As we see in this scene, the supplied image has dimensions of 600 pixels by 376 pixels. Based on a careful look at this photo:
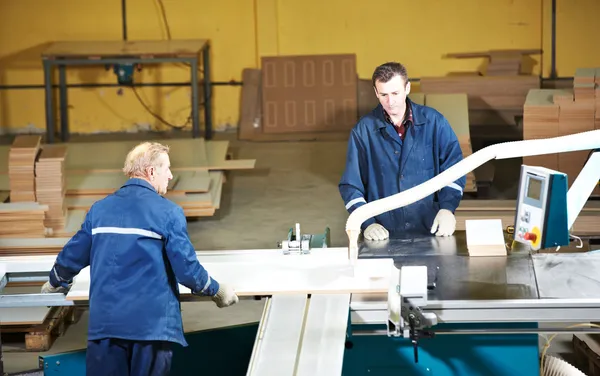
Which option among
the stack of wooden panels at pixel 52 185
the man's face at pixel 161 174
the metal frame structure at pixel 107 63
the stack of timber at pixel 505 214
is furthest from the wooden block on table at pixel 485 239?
the metal frame structure at pixel 107 63

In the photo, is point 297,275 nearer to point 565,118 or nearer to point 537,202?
point 537,202

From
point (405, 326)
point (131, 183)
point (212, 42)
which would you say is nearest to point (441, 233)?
point (405, 326)

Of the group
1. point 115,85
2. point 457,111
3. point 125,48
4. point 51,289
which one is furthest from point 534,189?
point 115,85

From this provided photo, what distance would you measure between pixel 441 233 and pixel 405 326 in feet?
3.64

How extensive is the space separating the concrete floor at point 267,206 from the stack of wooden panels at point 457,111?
61 centimetres

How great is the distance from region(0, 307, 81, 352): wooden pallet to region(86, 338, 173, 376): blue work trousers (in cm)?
250

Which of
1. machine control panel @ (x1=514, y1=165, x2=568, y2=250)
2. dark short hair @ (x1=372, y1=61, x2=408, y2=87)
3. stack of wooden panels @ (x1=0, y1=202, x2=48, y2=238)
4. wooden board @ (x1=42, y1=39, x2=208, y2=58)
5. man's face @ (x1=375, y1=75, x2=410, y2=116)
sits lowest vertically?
stack of wooden panels @ (x1=0, y1=202, x2=48, y2=238)

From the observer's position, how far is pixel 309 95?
11.4 metres

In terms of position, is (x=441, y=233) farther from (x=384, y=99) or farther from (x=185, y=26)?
(x=185, y=26)

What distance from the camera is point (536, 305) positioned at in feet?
11.9

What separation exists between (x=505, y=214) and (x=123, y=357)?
434 cm

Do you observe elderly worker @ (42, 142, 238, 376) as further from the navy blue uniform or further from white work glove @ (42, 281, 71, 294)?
white work glove @ (42, 281, 71, 294)

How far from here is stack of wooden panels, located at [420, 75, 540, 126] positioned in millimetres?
10211

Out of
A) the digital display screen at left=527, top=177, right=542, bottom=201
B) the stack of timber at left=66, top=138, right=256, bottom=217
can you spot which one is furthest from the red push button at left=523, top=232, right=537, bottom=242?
the stack of timber at left=66, top=138, right=256, bottom=217
